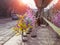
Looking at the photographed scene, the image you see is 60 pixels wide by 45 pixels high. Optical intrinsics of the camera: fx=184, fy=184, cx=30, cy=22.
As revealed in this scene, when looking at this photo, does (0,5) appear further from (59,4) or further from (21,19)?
(21,19)

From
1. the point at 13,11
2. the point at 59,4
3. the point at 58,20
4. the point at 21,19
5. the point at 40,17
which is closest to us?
the point at 21,19

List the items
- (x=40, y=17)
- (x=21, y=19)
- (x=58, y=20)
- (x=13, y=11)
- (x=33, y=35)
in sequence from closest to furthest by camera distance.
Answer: (x=21, y=19)
(x=33, y=35)
(x=58, y=20)
(x=40, y=17)
(x=13, y=11)

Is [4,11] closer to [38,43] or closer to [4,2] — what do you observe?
[4,2]

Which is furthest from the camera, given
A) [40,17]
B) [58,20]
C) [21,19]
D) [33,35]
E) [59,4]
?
[59,4]

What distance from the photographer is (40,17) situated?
15.3 meters

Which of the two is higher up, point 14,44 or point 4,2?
point 4,2

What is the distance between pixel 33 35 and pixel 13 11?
2214 cm

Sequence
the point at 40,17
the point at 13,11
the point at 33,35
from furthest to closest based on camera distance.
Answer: the point at 13,11 < the point at 40,17 < the point at 33,35

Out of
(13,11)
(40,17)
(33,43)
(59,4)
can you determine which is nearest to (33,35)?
(33,43)

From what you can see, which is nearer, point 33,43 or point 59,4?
point 33,43

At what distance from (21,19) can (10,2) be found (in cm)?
2516

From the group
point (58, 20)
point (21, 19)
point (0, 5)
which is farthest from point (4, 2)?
point (21, 19)

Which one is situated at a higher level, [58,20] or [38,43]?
[58,20]

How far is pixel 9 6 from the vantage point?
3180cm
